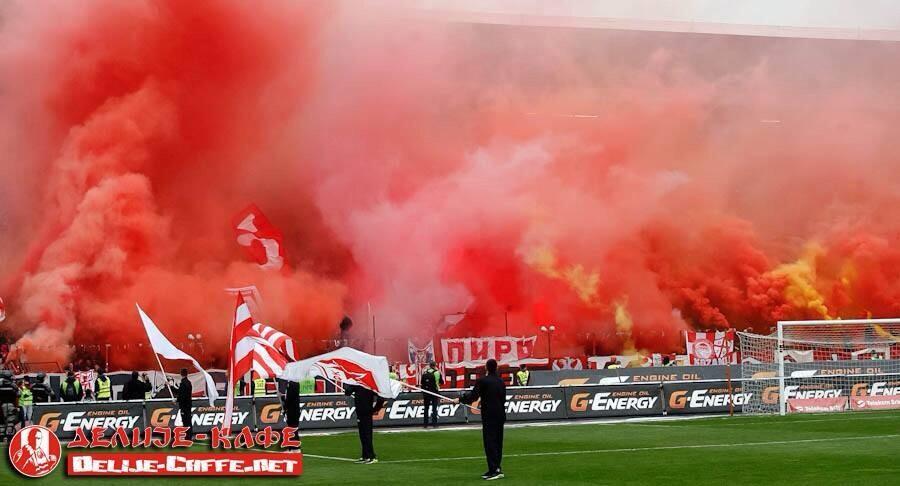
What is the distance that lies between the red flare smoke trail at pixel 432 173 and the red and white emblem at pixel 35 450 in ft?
89.8

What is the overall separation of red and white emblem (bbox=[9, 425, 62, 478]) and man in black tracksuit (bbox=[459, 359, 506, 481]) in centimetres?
598

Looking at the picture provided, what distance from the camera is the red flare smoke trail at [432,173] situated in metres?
43.9

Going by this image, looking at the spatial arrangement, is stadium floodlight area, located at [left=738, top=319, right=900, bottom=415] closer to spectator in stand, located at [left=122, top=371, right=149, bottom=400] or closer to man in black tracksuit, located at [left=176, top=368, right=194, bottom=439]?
man in black tracksuit, located at [left=176, top=368, right=194, bottom=439]

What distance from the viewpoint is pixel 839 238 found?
210 feet

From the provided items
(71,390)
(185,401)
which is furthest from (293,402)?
(71,390)

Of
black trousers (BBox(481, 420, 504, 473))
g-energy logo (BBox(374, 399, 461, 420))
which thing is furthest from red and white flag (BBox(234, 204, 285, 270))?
black trousers (BBox(481, 420, 504, 473))

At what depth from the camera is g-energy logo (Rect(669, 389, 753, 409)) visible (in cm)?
3456

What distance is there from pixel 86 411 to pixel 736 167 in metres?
42.2

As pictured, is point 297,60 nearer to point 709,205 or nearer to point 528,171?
point 528,171

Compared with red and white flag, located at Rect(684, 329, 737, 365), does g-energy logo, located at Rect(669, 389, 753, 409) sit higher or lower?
lower

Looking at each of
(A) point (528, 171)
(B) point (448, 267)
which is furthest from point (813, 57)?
(B) point (448, 267)

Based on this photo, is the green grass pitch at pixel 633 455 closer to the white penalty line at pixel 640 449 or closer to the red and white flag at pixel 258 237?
the white penalty line at pixel 640 449

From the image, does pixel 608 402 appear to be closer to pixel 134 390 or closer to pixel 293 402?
pixel 293 402

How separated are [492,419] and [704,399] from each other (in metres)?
17.5
